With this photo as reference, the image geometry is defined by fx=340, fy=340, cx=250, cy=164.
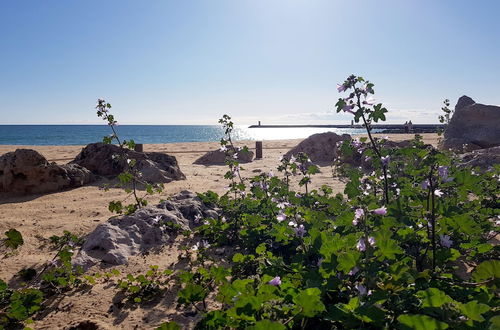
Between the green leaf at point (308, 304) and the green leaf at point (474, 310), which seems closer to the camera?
the green leaf at point (474, 310)

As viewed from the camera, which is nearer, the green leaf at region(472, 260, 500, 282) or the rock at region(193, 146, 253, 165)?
the green leaf at region(472, 260, 500, 282)

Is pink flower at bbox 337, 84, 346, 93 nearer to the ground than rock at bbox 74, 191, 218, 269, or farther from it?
farther from it

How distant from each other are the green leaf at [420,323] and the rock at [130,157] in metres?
6.90

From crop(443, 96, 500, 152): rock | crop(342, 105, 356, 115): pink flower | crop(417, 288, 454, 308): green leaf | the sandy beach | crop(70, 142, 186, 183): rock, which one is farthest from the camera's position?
crop(443, 96, 500, 152): rock

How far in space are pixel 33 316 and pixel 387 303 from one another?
2.56 metres

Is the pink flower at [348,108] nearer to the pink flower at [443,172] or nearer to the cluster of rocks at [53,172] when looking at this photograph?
the pink flower at [443,172]

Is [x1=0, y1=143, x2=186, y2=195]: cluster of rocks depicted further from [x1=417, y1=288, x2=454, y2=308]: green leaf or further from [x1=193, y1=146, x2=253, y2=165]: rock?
[x1=417, y1=288, x2=454, y2=308]: green leaf

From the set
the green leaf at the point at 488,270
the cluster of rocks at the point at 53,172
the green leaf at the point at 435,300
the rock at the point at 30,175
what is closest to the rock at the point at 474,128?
the cluster of rocks at the point at 53,172

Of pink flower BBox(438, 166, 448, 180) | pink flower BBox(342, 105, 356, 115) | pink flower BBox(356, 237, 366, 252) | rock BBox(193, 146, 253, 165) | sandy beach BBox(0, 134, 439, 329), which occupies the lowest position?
sandy beach BBox(0, 134, 439, 329)

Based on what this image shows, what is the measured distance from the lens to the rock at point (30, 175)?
6.63 metres

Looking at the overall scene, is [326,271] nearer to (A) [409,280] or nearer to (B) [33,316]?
(A) [409,280]

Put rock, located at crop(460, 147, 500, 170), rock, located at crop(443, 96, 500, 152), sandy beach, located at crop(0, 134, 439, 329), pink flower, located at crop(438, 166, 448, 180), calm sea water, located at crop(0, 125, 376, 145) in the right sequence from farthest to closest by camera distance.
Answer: calm sea water, located at crop(0, 125, 376, 145)
rock, located at crop(443, 96, 500, 152)
rock, located at crop(460, 147, 500, 170)
sandy beach, located at crop(0, 134, 439, 329)
pink flower, located at crop(438, 166, 448, 180)

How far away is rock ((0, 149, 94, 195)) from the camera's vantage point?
6.63 m

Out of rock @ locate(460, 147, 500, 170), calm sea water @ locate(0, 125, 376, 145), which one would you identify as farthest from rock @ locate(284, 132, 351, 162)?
calm sea water @ locate(0, 125, 376, 145)
